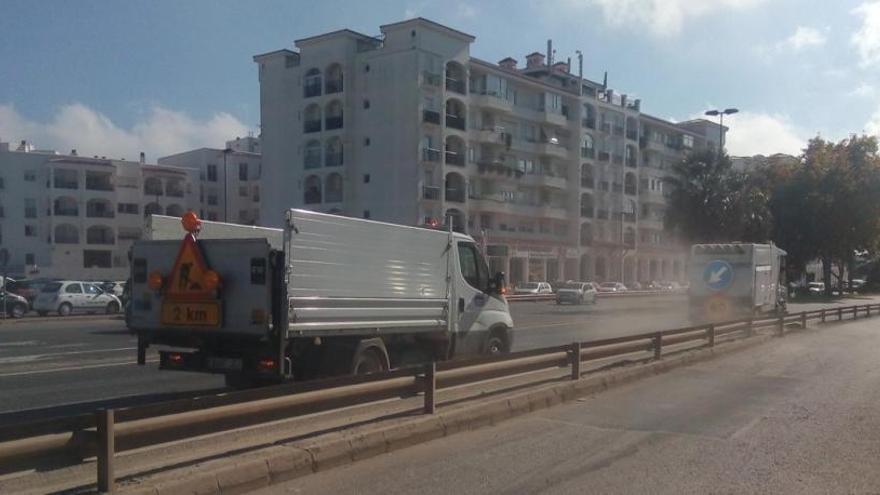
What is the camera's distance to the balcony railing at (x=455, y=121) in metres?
58.1

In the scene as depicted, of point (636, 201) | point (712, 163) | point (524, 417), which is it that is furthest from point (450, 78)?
point (524, 417)

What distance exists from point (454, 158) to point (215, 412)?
5337 cm

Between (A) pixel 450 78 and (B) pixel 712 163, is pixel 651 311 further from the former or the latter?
(A) pixel 450 78

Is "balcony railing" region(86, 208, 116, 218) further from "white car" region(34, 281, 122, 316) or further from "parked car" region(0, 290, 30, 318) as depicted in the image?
"parked car" region(0, 290, 30, 318)

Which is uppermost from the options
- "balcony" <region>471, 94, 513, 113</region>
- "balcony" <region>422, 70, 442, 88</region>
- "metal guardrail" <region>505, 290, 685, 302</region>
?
"balcony" <region>422, 70, 442, 88</region>

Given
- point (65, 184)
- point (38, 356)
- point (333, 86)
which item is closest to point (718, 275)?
point (38, 356)

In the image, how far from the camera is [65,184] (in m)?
68.8

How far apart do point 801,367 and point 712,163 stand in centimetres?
3627

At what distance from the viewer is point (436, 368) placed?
8.70 meters

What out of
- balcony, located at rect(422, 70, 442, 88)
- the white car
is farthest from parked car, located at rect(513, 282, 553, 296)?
the white car

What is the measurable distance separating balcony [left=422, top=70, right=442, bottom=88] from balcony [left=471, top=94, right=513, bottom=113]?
194 inches

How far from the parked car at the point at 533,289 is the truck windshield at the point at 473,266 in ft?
140

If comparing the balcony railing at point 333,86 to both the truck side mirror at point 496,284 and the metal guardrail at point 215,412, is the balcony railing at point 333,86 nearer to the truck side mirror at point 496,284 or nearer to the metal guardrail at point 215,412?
the truck side mirror at point 496,284

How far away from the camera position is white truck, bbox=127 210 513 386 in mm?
8727
